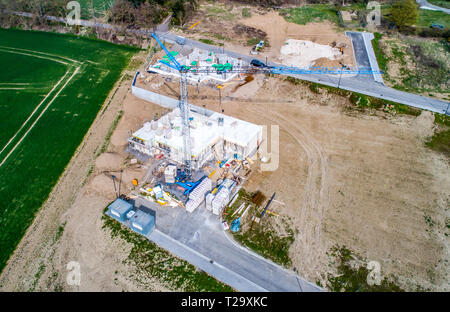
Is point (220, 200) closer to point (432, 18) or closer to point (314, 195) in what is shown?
point (314, 195)

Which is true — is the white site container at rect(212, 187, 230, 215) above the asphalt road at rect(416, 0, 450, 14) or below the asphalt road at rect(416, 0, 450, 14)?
below

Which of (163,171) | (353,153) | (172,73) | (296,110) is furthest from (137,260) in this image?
(172,73)

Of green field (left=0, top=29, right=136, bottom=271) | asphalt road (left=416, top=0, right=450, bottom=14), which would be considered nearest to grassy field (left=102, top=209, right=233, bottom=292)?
green field (left=0, top=29, right=136, bottom=271)

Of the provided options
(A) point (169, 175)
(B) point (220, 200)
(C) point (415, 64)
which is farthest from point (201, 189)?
(C) point (415, 64)

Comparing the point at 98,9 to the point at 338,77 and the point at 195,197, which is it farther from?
the point at 195,197

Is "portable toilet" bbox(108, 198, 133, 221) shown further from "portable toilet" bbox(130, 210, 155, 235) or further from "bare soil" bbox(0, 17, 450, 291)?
"bare soil" bbox(0, 17, 450, 291)

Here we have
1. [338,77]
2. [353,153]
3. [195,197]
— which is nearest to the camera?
[195,197]

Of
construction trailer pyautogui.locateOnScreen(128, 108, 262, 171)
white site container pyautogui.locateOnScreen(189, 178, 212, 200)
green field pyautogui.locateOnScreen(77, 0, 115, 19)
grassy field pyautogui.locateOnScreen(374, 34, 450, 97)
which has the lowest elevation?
white site container pyautogui.locateOnScreen(189, 178, 212, 200)
